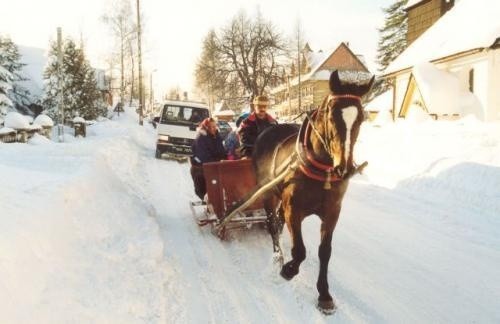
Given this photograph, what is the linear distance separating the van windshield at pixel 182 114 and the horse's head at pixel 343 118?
13749mm

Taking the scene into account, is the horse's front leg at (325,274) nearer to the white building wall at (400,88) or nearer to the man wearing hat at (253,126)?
the man wearing hat at (253,126)

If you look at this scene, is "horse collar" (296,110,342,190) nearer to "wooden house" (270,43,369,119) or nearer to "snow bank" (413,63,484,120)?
"snow bank" (413,63,484,120)

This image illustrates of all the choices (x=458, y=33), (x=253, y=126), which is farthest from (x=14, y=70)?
(x=253, y=126)

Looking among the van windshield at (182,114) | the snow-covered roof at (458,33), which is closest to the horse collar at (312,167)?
the van windshield at (182,114)

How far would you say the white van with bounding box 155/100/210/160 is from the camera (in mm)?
17000

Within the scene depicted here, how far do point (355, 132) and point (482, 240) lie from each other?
440 cm

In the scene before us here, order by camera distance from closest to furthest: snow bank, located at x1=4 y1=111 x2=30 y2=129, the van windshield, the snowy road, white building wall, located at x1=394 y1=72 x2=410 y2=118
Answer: the snowy road < snow bank, located at x1=4 y1=111 x2=30 y2=129 < the van windshield < white building wall, located at x1=394 y1=72 x2=410 y2=118

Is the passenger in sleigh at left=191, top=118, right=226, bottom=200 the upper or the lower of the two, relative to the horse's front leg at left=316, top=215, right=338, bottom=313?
upper

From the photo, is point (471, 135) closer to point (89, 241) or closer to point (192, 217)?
point (192, 217)

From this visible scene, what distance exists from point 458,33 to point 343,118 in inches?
859

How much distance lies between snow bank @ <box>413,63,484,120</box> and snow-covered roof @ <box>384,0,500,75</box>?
1286mm

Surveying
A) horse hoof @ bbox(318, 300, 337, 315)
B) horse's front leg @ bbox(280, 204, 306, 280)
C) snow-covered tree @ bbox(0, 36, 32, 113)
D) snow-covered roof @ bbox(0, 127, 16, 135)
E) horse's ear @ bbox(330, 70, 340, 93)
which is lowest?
horse hoof @ bbox(318, 300, 337, 315)

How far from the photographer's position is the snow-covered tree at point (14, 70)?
30.2 metres

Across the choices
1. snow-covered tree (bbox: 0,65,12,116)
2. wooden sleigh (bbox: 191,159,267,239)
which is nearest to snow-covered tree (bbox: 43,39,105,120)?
snow-covered tree (bbox: 0,65,12,116)
